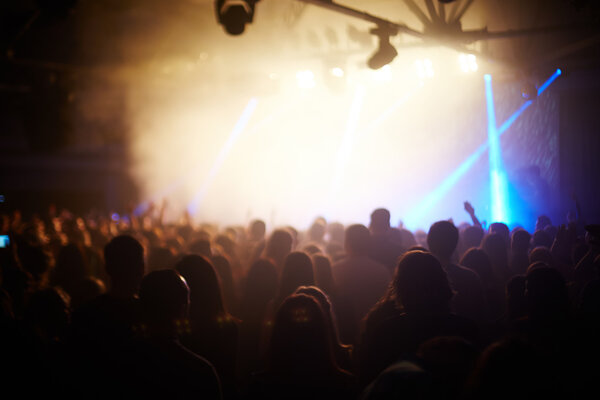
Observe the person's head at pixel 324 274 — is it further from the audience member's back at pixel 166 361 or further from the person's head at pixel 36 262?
the person's head at pixel 36 262

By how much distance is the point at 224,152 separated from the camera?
57.0ft

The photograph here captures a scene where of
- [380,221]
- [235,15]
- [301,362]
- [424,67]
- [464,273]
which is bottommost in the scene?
[301,362]

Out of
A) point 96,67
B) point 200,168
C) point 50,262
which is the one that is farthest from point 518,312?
point 200,168

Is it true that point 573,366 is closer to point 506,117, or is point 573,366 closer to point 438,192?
point 506,117

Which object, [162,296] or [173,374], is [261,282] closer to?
[162,296]

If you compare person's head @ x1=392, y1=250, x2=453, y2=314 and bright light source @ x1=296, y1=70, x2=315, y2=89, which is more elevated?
bright light source @ x1=296, y1=70, x2=315, y2=89

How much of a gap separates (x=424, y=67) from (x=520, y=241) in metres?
6.06

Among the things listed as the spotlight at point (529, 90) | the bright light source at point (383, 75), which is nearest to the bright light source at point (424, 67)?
the bright light source at point (383, 75)

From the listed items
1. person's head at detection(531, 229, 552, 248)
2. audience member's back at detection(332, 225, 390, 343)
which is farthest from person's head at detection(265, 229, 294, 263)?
person's head at detection(531, 229, 552, 248)

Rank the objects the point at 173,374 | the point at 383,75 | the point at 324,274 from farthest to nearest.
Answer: the point at 383,75
the point at 324,274
the point at 173,374

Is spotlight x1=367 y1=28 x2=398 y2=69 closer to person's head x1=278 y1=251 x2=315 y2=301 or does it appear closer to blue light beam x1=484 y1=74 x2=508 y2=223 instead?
person's head x1=278 y1=251 x2=315 y2=301

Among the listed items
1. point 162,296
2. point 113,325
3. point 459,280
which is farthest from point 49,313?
point 459,280

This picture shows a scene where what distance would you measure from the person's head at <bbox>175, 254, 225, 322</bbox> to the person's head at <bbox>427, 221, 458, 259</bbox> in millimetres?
1665

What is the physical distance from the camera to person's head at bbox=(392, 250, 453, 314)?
2318 mm
